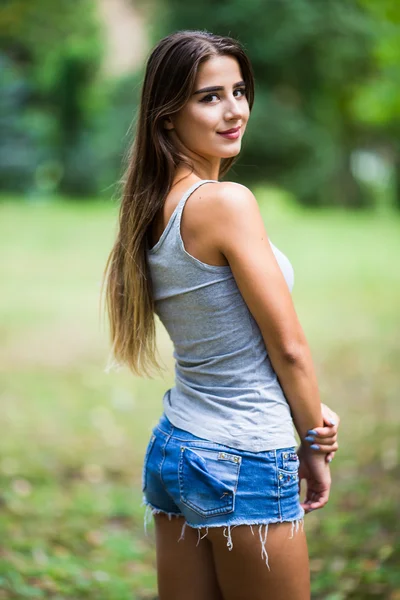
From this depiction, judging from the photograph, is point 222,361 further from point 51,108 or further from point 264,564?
point 51,108

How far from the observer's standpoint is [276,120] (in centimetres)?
1582

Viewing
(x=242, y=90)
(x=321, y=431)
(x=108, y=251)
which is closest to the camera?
(x=321, y=431)

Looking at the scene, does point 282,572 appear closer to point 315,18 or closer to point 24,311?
point 24,311

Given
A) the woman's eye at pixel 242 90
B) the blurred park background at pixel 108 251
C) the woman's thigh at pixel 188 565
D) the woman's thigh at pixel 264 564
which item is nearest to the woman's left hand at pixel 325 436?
the woman's thigh at pixel 264 564

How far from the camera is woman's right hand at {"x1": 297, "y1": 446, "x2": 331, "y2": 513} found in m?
1.61

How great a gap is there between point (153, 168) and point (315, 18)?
619 inches

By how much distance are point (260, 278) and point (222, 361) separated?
0.64 feet

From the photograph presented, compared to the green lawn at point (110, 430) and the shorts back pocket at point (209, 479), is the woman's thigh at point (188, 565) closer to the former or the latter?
the shorts back pocket at point (209, 479)

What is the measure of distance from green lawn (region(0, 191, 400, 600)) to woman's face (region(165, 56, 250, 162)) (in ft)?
1.57

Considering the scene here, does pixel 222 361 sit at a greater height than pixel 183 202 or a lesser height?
lesser

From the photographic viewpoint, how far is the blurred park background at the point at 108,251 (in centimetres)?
336

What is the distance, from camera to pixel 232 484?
145 centimetres

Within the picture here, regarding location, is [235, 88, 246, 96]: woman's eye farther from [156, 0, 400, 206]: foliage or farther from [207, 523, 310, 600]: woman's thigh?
[156, 0, 400, 206]: foliage

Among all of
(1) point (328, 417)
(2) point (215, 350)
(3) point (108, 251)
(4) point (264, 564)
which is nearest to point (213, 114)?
(2) point (215, 350)
